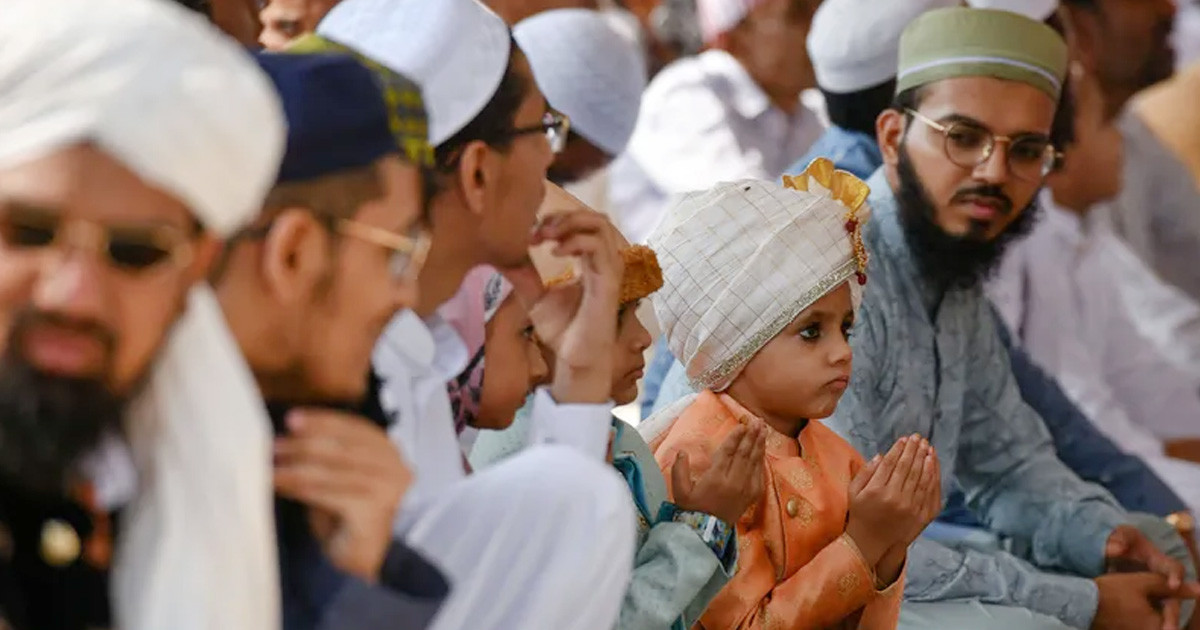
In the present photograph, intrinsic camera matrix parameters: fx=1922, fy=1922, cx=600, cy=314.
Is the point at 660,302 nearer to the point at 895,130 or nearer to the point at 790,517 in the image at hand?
the point at 790,517

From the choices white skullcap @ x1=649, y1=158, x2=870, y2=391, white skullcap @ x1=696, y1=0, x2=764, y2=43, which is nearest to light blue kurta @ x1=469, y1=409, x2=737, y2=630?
white skullcap @ x1=649, y1=158, x2=870, y2=391

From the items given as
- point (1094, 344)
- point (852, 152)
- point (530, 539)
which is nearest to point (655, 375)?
point (852, 152)

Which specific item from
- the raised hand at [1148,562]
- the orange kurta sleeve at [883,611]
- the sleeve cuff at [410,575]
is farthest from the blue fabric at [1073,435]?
the sleeve cuff at [410,575]

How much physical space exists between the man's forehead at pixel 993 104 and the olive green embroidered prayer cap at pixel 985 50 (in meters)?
0.02

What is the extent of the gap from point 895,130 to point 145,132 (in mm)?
2674

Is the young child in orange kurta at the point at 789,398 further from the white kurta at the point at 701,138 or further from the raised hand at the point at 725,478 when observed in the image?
the white kurta at the point at 701,138

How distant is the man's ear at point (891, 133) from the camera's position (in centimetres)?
409

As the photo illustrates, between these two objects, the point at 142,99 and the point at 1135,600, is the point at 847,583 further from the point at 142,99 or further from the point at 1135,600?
the point at 142,99

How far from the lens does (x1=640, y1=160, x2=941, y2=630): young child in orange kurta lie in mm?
3049

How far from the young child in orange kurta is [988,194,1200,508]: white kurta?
206 centimetres

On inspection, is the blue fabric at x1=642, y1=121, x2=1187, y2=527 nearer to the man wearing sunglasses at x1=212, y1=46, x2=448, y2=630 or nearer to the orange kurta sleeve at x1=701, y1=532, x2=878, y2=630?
the orange kurta sleeve at x1=701, y1=532, x2=878, y2=630

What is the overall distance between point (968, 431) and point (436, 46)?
2014 mm

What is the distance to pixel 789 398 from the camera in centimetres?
321

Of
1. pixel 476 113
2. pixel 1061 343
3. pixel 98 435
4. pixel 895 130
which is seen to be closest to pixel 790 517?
pixel 476 113
